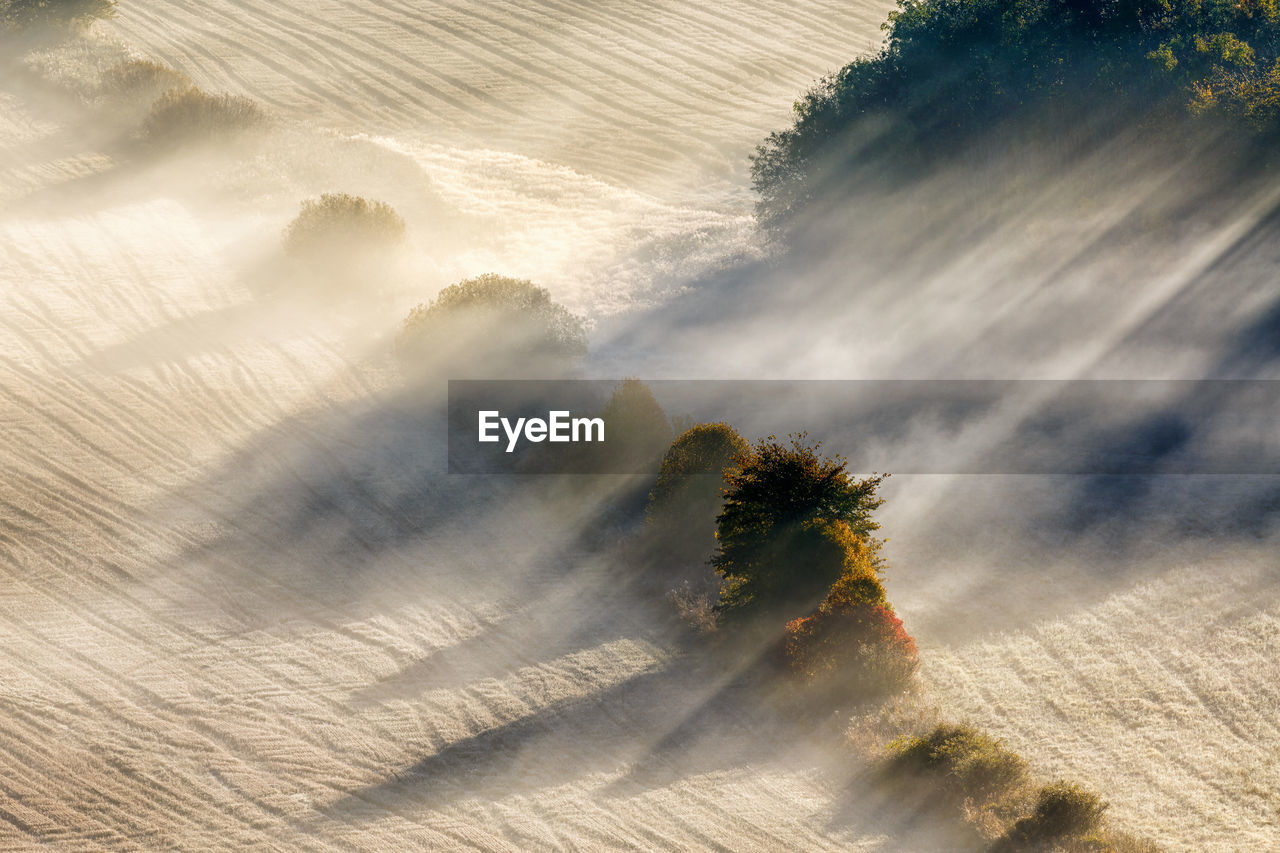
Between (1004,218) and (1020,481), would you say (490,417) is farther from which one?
(1004,218)

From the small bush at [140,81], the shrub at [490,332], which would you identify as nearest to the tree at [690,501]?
the shrub at [490,332]

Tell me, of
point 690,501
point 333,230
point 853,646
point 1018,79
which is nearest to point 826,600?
point 853,646

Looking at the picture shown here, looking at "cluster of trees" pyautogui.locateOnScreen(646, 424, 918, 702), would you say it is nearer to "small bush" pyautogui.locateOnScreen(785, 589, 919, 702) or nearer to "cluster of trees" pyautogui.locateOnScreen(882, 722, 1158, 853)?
"small bush" pyautogui.locateOnScreen(785, 589, 919, 702)

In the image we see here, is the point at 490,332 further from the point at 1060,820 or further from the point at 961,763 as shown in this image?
the point at 1060,820

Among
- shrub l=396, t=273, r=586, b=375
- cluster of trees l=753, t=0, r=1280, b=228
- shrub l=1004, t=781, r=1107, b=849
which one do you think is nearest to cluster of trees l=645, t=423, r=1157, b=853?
shrub l=1004, t=781, r=1107, b=849

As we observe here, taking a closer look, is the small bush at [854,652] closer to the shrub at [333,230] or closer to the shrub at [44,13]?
the shrub at [333,230]
